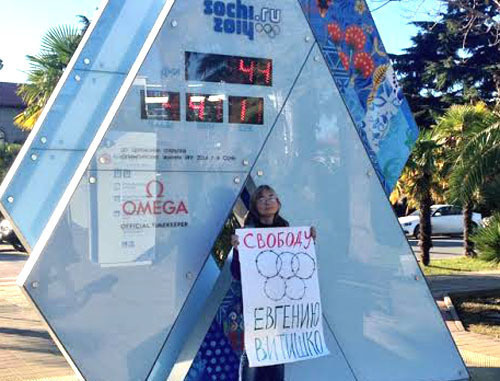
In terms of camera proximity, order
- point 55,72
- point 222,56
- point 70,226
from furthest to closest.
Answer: point 55,72
point 222,56
point 70,226

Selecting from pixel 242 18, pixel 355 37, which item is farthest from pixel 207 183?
pixel 355 37

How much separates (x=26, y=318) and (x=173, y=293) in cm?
644

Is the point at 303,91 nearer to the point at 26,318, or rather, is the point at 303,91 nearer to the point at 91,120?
the point at 91,120

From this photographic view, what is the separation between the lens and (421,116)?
41719 millimetres

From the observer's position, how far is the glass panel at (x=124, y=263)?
504cm

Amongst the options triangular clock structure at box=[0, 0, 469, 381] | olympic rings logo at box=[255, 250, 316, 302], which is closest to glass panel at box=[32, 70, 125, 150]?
triangular clock structure at box=[0, 0, 469, 381]

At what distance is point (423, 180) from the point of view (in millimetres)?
18562

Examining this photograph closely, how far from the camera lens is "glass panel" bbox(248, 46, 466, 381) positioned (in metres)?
6.23

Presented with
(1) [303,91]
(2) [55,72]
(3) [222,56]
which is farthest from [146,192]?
(2) [55,72]

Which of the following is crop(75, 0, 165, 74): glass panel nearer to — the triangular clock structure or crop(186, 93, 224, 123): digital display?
the triangular clock structure

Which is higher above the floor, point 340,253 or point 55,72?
point 55,72

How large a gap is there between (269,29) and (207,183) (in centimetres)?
146

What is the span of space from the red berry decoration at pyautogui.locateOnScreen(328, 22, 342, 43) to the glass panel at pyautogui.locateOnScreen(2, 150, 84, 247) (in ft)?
8.92

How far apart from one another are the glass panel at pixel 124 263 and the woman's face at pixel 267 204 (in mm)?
341
